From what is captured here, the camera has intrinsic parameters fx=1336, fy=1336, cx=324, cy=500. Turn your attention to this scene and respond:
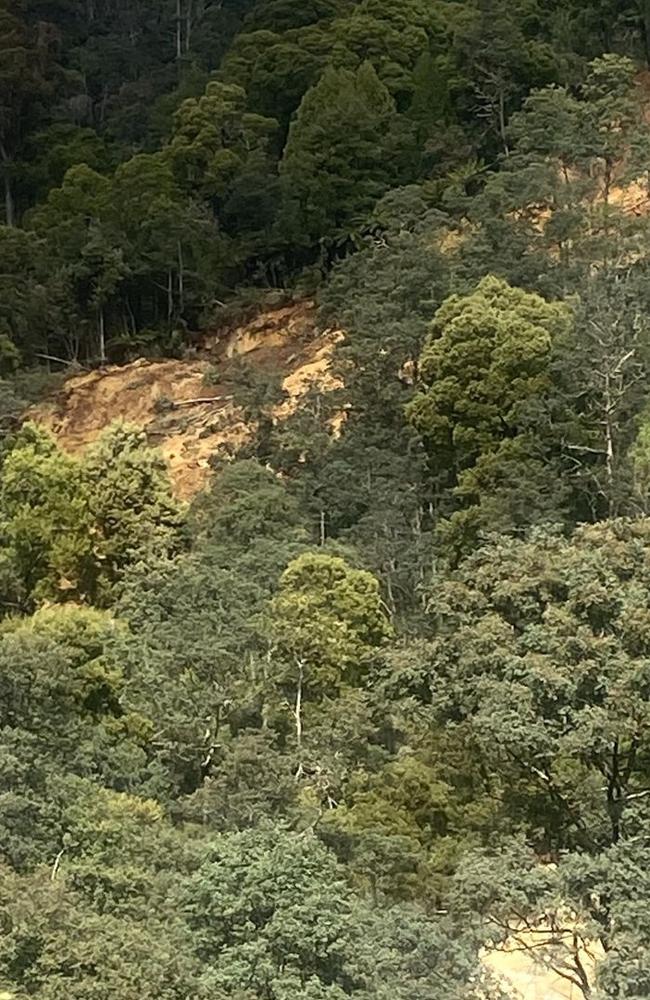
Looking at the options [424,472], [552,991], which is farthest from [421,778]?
[424,472]

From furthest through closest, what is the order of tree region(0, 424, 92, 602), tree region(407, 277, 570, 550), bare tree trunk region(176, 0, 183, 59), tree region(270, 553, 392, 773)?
bare tree trunk region(176, 0, 183, 59) → tree region(0, 424, 92, 602) → tree region(407, 277, 570, 550) → tree region(270, 553, 392, 773)

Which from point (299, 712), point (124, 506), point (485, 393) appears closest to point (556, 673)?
point (299, 712)

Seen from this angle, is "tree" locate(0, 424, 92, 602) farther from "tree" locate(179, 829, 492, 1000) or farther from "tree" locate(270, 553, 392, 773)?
"tree" locate(179, 829, 492, 1000)

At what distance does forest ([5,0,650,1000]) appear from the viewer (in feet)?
38.8

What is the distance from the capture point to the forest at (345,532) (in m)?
11.8

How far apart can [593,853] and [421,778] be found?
364 centimetres

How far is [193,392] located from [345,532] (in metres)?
11.5

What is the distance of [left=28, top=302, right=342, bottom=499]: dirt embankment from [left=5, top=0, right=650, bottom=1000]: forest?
2.23 feet

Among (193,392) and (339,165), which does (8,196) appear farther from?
(339,165)

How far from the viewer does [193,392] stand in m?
34.1

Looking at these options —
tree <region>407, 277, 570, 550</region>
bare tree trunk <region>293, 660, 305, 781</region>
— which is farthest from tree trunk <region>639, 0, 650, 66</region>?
bare tree trunk <region>293, 660, 305, 781</region>

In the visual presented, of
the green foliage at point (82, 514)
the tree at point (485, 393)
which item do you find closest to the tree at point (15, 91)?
the green foliage at point (82, 514)

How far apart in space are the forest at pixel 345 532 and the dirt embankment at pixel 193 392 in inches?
26.7

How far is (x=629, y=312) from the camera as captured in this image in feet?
72.3
